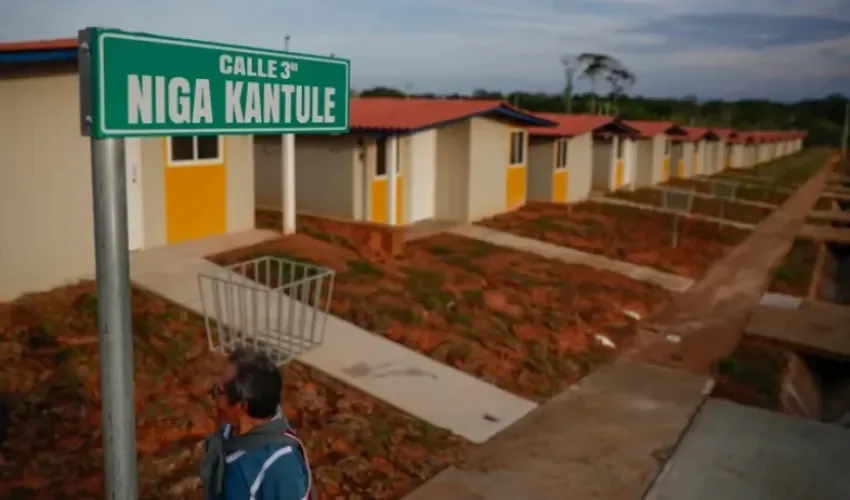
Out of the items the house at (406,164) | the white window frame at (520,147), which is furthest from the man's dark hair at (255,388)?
the white window frame at (520,147)

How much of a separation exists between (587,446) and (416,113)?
12349 mm

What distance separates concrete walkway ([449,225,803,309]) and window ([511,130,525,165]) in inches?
150

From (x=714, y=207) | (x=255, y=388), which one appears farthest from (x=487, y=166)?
(x=255, y=388)

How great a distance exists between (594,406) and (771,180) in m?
46.8

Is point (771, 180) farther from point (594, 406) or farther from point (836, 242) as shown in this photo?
point (594, 406)

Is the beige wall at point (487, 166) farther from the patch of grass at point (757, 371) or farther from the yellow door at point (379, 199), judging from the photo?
the patch of grass at point (757, 371)

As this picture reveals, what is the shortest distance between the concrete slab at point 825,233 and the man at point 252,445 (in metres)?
22.6

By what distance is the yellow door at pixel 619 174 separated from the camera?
109 feet

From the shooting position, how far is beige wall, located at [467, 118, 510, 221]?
1947 centimetres

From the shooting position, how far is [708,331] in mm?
12484

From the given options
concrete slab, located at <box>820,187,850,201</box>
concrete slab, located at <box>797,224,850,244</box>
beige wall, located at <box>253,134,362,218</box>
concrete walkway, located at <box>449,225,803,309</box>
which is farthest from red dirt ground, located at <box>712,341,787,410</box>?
concrete slab, located at <box>820,187,850,201</box>

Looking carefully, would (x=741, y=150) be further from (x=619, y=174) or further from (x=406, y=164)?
(x=406, y=164)

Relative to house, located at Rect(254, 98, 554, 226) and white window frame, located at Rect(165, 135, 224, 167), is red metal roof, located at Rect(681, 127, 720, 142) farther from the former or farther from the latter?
white window frame, located at Rect(165, 135, 224, 167)

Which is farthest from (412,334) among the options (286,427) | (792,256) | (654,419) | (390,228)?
(792,256)
